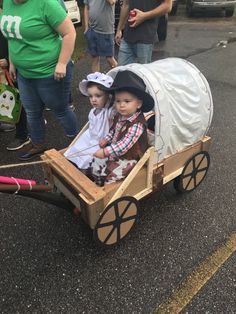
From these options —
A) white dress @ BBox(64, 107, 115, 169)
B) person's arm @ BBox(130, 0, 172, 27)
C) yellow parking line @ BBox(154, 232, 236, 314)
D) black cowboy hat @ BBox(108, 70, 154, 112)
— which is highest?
person's arm @ BBox(130, 0, 172, 27)

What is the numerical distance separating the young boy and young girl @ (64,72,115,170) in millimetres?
2419

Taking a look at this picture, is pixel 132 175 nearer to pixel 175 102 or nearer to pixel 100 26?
pixel 175 102

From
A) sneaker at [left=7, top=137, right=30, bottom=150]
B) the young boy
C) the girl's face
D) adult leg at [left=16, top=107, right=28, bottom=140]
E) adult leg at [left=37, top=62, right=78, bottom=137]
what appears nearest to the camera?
the girl's face

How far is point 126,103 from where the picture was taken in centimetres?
227

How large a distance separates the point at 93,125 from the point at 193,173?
3.13 feet

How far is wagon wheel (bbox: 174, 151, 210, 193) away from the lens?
108 inches

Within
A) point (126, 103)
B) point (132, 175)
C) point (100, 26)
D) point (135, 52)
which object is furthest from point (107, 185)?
point (100, 26)

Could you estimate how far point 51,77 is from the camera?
9.52ft

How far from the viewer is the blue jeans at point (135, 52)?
3.54 meters

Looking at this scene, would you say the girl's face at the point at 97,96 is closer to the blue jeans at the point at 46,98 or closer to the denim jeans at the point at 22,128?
the blue jeans at the point at 46,98

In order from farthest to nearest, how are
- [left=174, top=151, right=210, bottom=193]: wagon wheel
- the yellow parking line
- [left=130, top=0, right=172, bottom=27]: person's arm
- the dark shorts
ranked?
1. the dark shorts
2. [left=130, top=0, right=172, bottom=27]: person's arm
3. [left=174, top=151, right=210, bottom=193]: wagon wheel
4. the yellow parking line

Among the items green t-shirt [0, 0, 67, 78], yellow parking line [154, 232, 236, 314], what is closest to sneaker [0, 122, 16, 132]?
green t-shirt [0, 0, 67, 78]

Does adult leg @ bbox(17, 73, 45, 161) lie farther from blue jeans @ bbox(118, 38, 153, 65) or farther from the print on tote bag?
blue jeans @ bbox(118, 38, 153, 65)

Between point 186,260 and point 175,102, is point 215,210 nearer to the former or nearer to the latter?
point 186,260
